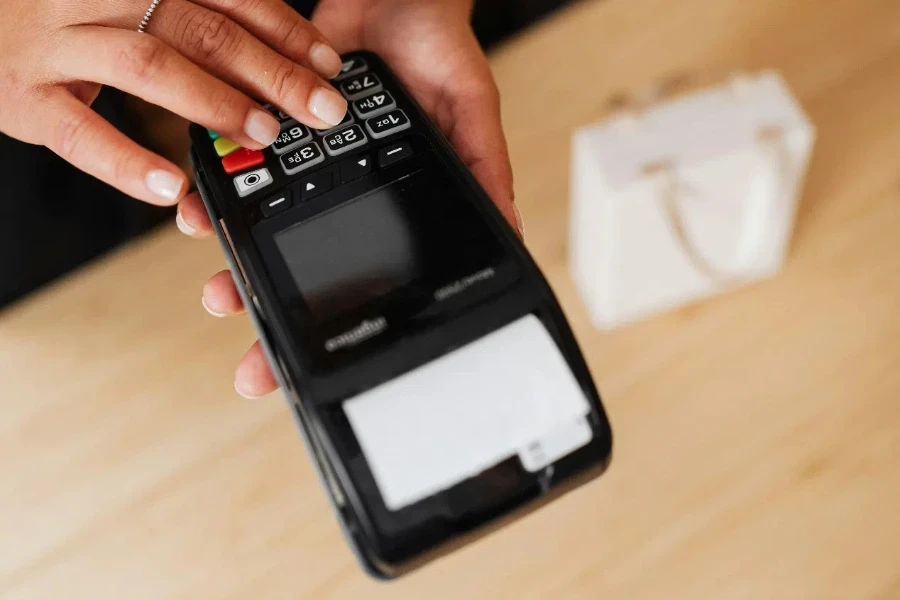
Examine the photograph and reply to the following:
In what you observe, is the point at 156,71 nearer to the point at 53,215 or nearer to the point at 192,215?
the point at 192,215

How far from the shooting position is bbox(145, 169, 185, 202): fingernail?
373mm

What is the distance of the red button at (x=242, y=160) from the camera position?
37 centimetres

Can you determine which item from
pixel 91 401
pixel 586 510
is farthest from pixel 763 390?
Result: pixel 91 401

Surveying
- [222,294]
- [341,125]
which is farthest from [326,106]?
[222,294]

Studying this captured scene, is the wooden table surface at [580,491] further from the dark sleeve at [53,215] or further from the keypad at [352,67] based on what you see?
the keypad at [352,67]

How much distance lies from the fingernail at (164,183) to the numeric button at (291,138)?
5 centimetres

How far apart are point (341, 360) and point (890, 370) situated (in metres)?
0.43

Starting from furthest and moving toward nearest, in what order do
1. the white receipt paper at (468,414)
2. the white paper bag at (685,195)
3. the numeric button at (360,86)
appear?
the white paper bag at (685,195)
the numeric button at (360,86)
the white receipt paper at (468,414)

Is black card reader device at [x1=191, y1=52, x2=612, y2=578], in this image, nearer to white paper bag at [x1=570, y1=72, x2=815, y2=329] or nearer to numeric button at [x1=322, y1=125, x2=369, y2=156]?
numeric button at [x1=322, y1=125, x2=369, y2=156]

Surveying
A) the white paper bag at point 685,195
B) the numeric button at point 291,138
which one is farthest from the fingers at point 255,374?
the white paper bag at point 685,195

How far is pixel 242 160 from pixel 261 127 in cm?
2

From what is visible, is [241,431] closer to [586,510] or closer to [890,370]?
[586,510]

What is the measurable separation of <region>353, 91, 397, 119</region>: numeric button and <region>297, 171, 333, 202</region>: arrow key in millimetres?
41

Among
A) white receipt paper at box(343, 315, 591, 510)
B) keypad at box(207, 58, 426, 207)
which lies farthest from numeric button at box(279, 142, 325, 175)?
white receipt paper at box(343, 315, 591, 510)
